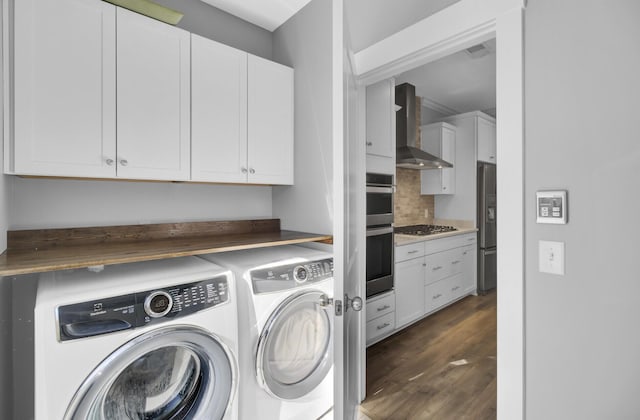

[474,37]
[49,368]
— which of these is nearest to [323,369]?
[49,368]

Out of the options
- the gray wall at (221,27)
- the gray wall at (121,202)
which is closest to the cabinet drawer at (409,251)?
the gray wall at (121,202)

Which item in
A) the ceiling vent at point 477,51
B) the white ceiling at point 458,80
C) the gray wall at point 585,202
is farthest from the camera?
the white ceiling at point 458,80

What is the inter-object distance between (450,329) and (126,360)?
9.57 ft

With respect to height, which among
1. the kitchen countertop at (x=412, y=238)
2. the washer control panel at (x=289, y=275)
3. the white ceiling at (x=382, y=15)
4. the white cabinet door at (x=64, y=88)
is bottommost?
the washer control panel at (x=289, y=275)

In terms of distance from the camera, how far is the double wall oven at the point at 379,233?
102 inches

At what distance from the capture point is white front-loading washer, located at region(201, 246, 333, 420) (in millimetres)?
1492

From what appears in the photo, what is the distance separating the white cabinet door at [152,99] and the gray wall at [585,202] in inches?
68.8

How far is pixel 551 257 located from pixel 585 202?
8.9 inches

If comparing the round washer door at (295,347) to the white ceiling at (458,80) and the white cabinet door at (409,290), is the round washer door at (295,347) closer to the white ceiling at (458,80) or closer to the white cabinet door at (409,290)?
the white cabinet door at (409,290)

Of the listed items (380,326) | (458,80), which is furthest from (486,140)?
(380,326)

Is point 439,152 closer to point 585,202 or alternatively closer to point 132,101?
point 585,202

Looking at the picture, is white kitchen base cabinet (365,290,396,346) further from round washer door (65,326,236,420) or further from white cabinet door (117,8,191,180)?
white cabinet door (117,8,191,180)

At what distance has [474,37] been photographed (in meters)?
1.33

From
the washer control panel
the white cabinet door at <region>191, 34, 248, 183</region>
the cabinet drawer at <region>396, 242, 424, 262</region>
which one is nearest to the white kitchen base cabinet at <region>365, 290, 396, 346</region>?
the cabinet drawer at <region>396, 242, 424, 262</region>
